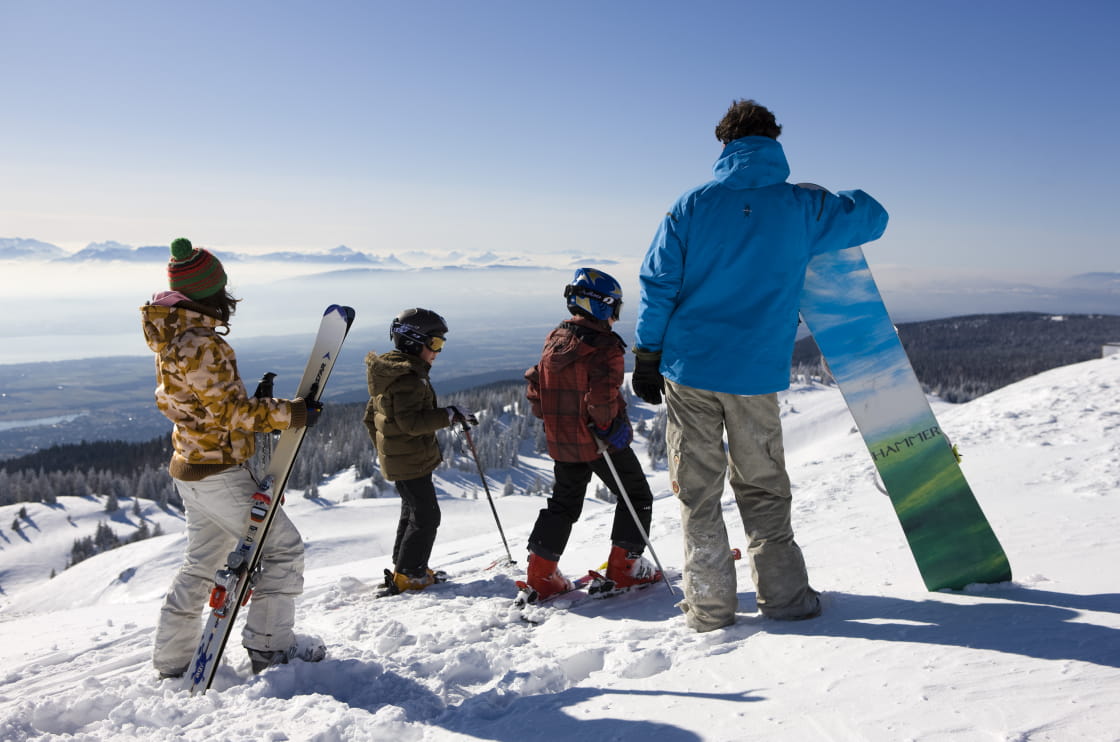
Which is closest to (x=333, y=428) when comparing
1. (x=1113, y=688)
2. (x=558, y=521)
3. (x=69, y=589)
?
(x=69, y=589)

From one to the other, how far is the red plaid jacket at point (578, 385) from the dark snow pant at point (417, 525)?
1592 millimetres

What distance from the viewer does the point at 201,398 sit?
354cm

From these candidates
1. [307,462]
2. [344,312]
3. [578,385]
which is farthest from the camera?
[307,462]

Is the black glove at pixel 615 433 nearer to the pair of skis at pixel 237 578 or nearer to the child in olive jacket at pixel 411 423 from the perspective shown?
the child in olive jacket at pixel 411 423

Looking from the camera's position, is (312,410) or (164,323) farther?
(312,410)

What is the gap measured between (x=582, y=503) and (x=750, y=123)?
2.94 m

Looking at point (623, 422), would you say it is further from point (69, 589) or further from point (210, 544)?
point (69, 589)

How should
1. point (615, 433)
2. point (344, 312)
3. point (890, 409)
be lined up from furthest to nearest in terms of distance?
point (615, 433) < point (344, 312) < point (890, 409)

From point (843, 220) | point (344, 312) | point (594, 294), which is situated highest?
point (843, 220)

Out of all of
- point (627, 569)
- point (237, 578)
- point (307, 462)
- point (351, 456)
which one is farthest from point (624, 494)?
point (351, 456)

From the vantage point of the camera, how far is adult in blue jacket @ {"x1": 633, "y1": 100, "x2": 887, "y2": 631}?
3.46 m

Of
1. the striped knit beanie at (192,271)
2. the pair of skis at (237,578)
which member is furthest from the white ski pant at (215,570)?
the striped knit beanie at (192,271)

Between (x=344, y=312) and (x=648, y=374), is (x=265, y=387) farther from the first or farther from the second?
(x=648, y=374)

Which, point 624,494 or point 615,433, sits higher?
point 615,433
